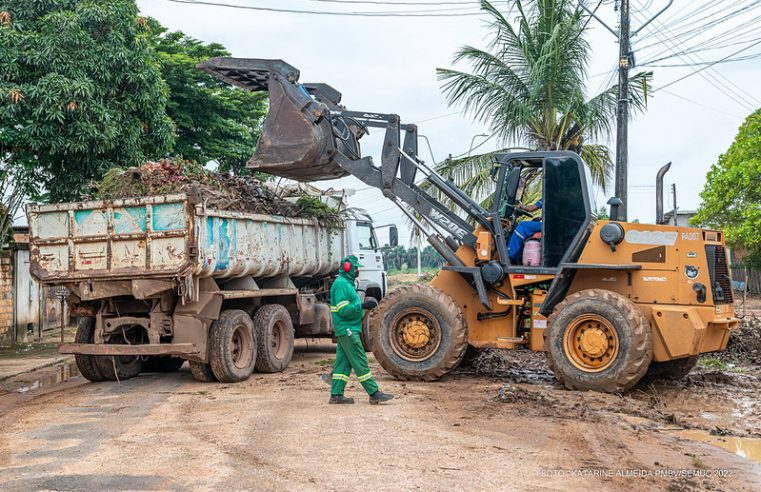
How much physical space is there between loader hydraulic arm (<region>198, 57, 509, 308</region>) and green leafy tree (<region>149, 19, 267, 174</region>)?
904 cm

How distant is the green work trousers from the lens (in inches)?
356

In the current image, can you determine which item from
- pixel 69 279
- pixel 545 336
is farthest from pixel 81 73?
pixel 545 336

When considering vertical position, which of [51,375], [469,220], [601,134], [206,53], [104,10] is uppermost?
[206,53]

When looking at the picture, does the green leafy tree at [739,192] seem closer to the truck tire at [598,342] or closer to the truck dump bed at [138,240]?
the truck tire at [598,342]

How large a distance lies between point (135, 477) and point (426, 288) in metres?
5.55

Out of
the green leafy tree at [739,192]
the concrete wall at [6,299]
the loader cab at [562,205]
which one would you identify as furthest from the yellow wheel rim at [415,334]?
the green leafy tree at [739,192]

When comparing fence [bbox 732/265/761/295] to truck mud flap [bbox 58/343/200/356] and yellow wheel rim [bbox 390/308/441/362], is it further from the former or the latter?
truck mud flap [bbox 58/343/200/356]

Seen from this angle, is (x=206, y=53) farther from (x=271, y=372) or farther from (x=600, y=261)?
(x=600, y=261)

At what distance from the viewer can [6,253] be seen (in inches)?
705

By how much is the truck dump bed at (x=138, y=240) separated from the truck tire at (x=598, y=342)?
445 centimetres

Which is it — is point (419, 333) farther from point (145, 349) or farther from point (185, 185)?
point (185, 185)

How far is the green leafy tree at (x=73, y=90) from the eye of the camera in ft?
45.8

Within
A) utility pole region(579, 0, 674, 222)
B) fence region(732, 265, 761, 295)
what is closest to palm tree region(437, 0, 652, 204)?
utility pole region(579, 0, 674, 222)

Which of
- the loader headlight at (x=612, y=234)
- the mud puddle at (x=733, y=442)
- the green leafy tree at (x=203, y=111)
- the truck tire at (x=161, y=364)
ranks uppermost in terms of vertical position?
the green leafy tree at (x=203, y=111)
